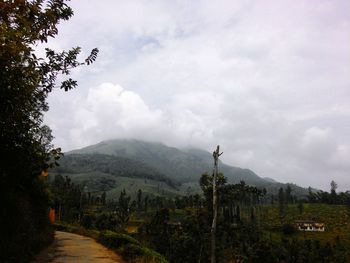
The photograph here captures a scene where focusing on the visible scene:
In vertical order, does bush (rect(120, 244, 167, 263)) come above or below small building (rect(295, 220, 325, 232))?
above

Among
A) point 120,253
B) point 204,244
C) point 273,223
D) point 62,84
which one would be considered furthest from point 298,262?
point 273,223

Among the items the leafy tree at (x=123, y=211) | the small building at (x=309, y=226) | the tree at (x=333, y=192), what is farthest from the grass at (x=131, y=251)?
the tree at (x=333, y=192)

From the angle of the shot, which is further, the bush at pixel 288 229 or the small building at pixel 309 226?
the small building at pixel 309 226

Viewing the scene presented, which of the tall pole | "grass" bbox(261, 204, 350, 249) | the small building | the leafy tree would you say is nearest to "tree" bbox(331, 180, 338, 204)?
"grass" bbox(261, 204, 350, 249)

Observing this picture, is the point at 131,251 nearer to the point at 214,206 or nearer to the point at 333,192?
the point at 214,206

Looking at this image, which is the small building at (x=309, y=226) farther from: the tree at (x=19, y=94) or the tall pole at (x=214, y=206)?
the tree at (x=19, y=94)

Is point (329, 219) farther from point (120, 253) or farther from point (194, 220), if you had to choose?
point (120, 253)

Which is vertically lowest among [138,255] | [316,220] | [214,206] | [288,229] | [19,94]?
[288,229]

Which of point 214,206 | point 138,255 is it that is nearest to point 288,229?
point 214,206

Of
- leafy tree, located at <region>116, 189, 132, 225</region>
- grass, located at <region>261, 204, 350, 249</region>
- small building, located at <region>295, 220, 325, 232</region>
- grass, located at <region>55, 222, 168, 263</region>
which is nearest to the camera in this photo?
grass, located at <region>55, 222, 168, 263</region>

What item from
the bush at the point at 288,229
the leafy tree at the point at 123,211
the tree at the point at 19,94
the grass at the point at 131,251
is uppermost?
the tree at the point at 19,94

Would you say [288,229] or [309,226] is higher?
[288,229]

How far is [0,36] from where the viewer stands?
25.2ft

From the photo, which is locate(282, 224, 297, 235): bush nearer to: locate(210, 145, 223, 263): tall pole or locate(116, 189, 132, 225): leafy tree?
locate(116, 189, 132, 225): leafy tree
